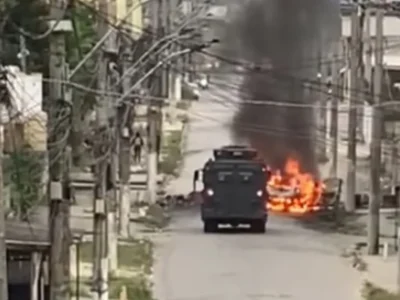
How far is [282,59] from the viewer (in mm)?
50344

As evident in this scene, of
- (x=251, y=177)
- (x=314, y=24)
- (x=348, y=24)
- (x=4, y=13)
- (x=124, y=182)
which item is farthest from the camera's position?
(x=348, y=24)

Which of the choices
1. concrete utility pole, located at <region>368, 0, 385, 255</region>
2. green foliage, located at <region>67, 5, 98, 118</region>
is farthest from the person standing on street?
green foliage, located at <region>67, 5, 98, 118</region>

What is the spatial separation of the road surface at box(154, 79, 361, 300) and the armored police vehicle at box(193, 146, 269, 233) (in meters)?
0.45

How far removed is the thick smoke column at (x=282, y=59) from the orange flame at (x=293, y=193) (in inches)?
158

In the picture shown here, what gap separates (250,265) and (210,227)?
728 centimetres

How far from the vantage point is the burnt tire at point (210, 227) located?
127 feet

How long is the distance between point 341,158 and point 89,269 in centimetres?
3225

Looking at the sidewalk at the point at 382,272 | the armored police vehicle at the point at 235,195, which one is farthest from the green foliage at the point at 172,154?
the sidewalk at the point at 382,272

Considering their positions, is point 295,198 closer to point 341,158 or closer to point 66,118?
point 341,158

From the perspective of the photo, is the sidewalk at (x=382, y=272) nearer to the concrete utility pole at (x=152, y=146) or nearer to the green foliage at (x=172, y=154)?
the concrete utility pole at (x=152, y=146)

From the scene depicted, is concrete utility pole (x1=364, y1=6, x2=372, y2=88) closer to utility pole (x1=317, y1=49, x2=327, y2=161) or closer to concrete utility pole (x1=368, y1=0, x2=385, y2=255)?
utility pole (x1=317, y1=49, x2=327, y2=161)

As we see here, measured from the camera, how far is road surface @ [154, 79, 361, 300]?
91.2ft

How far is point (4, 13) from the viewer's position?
13383 millimetres

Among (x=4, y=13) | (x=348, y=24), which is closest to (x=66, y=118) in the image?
(x=4, y=13)
